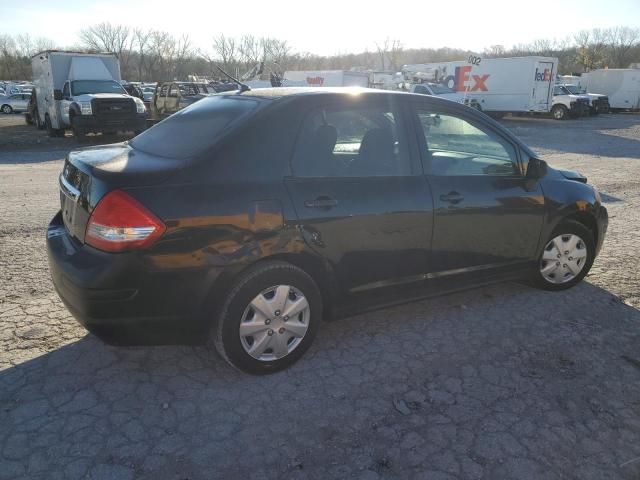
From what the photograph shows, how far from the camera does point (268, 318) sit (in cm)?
300

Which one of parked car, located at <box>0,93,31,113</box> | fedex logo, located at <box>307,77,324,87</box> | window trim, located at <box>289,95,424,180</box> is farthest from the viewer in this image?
parked car, located at <box>0,93,31,113</box>

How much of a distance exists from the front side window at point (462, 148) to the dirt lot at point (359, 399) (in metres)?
1.16

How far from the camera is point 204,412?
277 centimetres

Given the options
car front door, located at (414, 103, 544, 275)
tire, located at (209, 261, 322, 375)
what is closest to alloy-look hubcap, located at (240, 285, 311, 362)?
tire, located at (209, 261, 322, 375)

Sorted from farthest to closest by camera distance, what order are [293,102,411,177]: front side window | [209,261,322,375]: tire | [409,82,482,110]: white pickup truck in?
[409,82,482,110]: white pickup truck → [293,102,411,177]: front side window → [209,261,322,375]: tire

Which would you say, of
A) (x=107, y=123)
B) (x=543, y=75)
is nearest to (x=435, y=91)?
(x=543, y=75)

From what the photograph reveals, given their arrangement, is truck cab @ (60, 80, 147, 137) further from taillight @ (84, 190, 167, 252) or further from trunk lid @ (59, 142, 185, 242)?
taillight @ (84, 190, 167, 252)

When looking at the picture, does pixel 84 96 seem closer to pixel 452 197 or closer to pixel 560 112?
pixel 452 197

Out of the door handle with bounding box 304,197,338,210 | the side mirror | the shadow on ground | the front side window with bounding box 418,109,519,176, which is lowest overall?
the shadow on ground

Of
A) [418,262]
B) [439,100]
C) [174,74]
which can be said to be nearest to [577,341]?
[418,262]

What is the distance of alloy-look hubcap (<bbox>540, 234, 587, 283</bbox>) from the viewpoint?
4.30 meters

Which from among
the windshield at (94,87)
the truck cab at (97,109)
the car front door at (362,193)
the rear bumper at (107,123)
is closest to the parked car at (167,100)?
the windshield at (94,87)

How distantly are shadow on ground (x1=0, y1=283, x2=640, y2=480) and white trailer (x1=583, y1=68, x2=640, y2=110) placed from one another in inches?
1534

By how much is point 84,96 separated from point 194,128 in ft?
49.2
